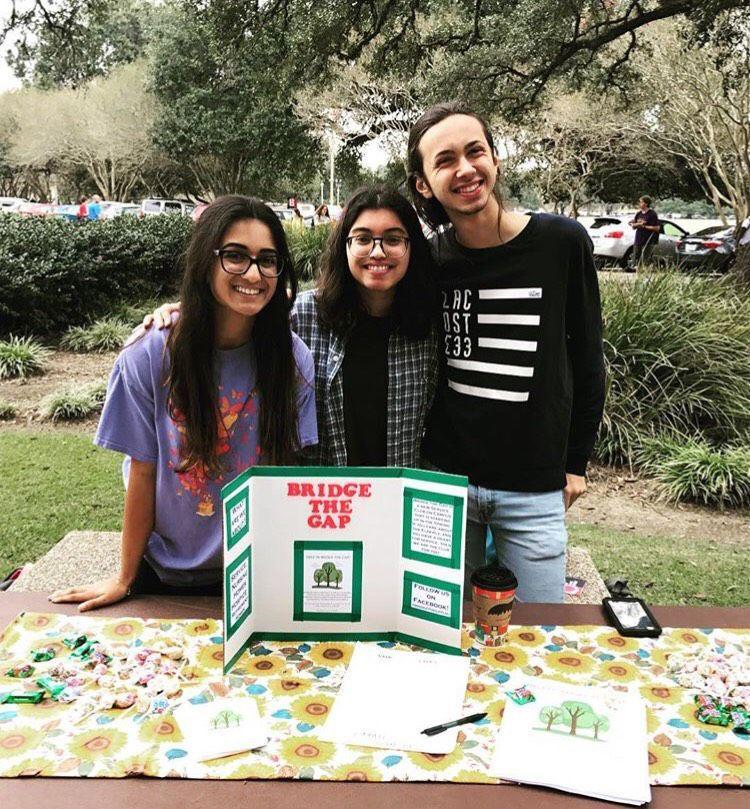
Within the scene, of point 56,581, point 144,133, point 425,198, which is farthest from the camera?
point 144,133

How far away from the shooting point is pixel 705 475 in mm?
5176

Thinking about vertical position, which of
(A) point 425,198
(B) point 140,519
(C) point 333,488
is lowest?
(B) point 140,519

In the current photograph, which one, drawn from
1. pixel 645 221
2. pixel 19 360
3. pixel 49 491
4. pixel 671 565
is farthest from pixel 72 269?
pixel 645 221

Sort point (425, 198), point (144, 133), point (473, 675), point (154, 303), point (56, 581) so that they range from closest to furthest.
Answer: point (473, 675), point (425, 198), point (56, 581), point (154, 303), point (144, 133)

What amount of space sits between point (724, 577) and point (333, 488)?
3.31 metres

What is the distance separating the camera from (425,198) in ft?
7.32

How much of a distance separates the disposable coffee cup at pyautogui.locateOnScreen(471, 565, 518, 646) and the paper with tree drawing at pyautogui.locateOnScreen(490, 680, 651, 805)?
17 cm

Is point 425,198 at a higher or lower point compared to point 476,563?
higher

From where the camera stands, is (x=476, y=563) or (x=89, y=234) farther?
(x=89, y=234)

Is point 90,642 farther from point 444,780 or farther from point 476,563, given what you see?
point 476,563

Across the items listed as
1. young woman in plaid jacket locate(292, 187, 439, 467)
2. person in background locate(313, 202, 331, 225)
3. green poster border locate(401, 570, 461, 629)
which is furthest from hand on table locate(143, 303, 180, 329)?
person in background locate(313, 202, 331, 225)

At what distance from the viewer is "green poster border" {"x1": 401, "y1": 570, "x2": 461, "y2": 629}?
1677mm

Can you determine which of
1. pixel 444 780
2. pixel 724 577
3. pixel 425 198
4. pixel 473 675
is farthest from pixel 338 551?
pixel 724 577

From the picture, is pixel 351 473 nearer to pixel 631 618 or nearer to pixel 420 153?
pixel 631 618
